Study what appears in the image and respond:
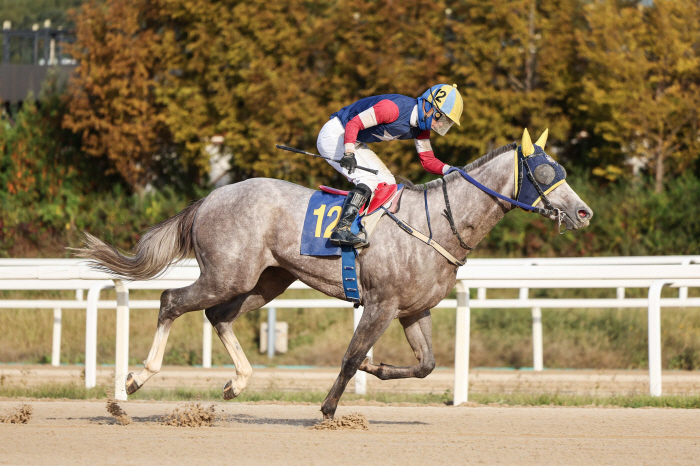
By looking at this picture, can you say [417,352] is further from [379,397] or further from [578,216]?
[379,397]

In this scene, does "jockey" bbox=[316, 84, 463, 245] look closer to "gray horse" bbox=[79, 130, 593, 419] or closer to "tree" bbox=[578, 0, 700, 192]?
"gray horse" bbox=[79, 130, 593, 419]

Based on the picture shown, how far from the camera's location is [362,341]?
15.6 feet

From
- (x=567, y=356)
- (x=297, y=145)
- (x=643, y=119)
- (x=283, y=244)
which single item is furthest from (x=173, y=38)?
(x=283, y=244)

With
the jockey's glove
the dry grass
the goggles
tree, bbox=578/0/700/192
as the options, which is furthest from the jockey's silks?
tree, bbox=578/0/700/192

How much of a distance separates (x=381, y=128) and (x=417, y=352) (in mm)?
1292

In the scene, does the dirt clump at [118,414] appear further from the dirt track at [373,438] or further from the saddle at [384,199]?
the saddle at [384,199]

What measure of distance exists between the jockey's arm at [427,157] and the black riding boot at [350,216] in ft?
1.42

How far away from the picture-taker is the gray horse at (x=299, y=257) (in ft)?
15.5

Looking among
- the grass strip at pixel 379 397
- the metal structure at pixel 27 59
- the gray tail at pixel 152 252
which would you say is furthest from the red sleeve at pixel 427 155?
the metal structure at pixel 27 59

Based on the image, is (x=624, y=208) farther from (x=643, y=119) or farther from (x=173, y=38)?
Answer: (x=173, y=38)

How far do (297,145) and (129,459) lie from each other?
33.6 feet

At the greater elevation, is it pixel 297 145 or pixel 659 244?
pixel 297 145

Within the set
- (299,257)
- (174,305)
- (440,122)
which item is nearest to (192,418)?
(174,305)

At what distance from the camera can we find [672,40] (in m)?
11.9
